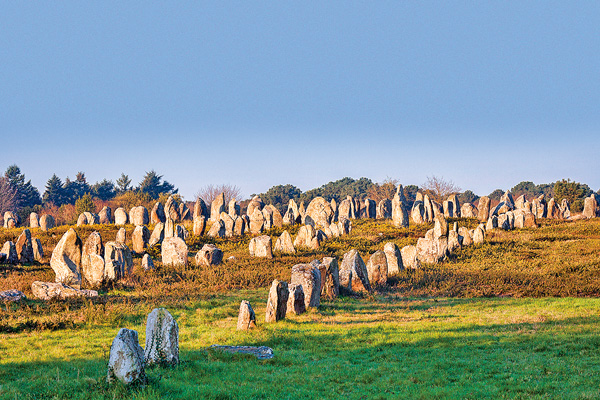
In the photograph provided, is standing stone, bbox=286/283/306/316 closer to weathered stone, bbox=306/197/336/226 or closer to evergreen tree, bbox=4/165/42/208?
weathered stone, bbox=306/197/336/226

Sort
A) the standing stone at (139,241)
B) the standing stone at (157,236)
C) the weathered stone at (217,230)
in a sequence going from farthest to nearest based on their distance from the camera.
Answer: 1. the weathered stone at (217,230)
2. the standing stone at (157,236)
3. the standing stone at (139,241)

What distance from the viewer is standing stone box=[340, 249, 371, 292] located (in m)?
21.7

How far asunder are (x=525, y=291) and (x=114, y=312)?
15.3 metres

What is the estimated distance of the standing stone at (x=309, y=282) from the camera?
17250mm

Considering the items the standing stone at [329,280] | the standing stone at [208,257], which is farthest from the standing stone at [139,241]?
the standing stone at [329,280]

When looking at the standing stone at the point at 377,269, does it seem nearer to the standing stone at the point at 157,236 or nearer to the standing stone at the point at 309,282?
the standing stone at the point at 309,282

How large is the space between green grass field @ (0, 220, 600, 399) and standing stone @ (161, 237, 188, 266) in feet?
6.46

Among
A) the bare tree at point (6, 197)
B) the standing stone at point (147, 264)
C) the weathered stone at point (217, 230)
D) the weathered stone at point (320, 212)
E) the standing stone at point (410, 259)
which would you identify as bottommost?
the standing stone at point (410, 259)

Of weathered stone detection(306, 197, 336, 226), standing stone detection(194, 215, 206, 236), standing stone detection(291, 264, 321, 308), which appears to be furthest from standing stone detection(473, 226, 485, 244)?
standing stone detection(194, 215, 206, 236)


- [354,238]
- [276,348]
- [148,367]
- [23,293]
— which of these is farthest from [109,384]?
[354,238]

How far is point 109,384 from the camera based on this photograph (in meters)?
7.71

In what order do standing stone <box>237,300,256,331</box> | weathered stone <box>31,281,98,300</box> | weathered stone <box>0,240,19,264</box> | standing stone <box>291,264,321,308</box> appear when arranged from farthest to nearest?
weathered stone <box>0,240,19,264</box> < standing stone <box>291,264,321,308</box> < weathered stone <box>31,281,98,300</box> < standing stone <box>237,300,256,331</box>

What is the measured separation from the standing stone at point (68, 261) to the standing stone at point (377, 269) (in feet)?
41.4

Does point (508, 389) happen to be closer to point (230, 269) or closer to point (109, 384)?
point (109, 384)
